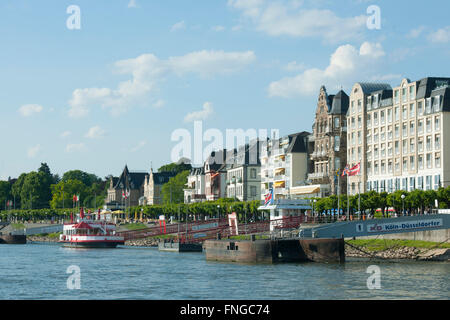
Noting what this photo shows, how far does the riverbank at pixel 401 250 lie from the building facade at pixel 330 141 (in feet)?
129

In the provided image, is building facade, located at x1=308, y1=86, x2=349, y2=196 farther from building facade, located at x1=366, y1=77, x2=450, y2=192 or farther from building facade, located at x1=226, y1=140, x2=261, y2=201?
building facade, located at x1=226, y1=140, x2=261, y2=201

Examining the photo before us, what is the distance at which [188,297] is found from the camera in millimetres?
50062

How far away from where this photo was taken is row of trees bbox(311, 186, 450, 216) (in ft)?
313

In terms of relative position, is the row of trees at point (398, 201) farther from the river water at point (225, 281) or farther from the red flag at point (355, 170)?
the river water at point (225, 281)

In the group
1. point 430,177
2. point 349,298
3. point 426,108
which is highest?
point 426,108

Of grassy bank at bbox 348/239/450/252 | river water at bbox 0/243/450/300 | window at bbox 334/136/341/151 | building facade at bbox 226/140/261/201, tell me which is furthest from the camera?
building facade at bbox 226/140/261/201

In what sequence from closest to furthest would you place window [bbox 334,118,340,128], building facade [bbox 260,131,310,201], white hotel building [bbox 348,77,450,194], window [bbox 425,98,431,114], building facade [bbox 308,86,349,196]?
white hotel building [bbox 348,77,450,194]
window [bbox 425,98,431,114]
building facade [bbox 308,86,349,196]
window [bbox 334,118,340,128]
building facade [bbox 260,131,310,201]

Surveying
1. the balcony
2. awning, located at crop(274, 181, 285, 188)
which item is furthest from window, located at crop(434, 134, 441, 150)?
awning, located at crop(274, 181, 285, 188)

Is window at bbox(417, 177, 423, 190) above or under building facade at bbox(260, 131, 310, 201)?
under

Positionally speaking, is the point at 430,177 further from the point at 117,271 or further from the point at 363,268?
the point at 117,271

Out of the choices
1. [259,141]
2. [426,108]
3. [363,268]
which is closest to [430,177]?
[426,108]

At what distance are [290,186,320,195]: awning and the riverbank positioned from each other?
133 feet

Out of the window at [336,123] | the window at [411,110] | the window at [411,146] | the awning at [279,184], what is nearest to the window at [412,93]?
the window at [411,110]

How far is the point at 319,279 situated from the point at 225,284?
7448mm
